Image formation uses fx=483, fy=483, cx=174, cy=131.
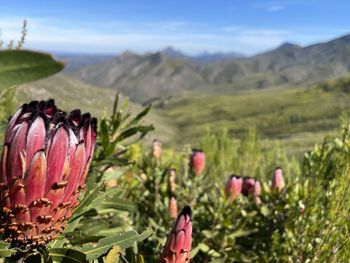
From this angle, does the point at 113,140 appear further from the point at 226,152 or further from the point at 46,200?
the point at 226,152

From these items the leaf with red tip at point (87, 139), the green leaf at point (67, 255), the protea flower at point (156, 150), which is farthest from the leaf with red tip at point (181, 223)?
the protea flower at point (156, 150)

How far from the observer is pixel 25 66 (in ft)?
3.82

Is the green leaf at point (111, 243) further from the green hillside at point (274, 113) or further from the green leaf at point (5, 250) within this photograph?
the green hillside at point (274, 113)

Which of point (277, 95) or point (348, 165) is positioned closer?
point (348, 165)

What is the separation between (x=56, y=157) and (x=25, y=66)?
1.18 ft

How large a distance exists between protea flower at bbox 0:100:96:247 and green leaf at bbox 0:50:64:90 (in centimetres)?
23

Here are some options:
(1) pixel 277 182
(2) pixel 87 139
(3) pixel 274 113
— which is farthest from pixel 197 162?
(3) pixel 274 113

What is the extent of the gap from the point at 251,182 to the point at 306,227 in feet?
4.00

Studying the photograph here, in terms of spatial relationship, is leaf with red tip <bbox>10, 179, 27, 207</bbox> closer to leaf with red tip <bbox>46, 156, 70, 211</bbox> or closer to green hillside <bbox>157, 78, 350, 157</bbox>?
leaf with red tip <bbox>46, 156, 70, 211</bbox>

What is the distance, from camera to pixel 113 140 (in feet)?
10.5

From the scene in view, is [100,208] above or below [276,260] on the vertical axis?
above

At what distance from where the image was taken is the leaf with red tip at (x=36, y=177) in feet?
4.61

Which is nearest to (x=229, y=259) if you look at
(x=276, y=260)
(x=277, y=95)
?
(x=276, y=260)

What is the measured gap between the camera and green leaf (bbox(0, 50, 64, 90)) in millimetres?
1122
